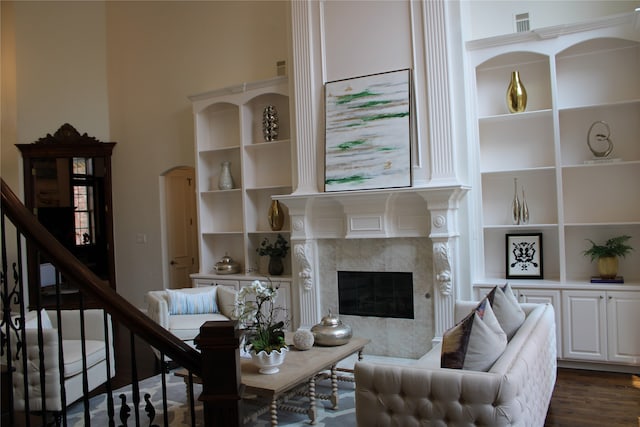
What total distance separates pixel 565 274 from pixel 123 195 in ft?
20.7

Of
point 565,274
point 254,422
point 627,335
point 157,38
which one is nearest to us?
point 254,422

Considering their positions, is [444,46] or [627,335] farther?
[444,46]

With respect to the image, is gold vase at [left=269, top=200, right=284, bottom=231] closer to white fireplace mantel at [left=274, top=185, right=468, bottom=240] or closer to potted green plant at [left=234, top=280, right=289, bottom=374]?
white fireplace mantel at [left=274, top=185, right=468, bottom=240]

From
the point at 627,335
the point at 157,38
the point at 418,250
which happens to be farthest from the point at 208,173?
the point at 627,335

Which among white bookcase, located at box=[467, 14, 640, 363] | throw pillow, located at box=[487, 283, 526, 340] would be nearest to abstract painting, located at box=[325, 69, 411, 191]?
white bookcase, located at box=[467, 14, 640, 363]

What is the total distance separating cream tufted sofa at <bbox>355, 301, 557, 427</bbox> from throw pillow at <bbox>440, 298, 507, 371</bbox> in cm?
7

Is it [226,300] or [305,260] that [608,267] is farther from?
[226,300]

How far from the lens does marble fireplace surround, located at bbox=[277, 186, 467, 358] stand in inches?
197

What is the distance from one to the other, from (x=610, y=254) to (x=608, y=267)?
12 centimetres

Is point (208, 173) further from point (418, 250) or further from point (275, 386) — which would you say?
point (275, 386)

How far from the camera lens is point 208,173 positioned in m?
6.99

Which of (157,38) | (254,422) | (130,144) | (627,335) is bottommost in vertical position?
(254,422)

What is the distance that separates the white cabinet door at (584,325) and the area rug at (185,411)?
2.03m

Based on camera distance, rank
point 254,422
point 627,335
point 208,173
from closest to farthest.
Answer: point 254,422
point 627,335
point 208,173
